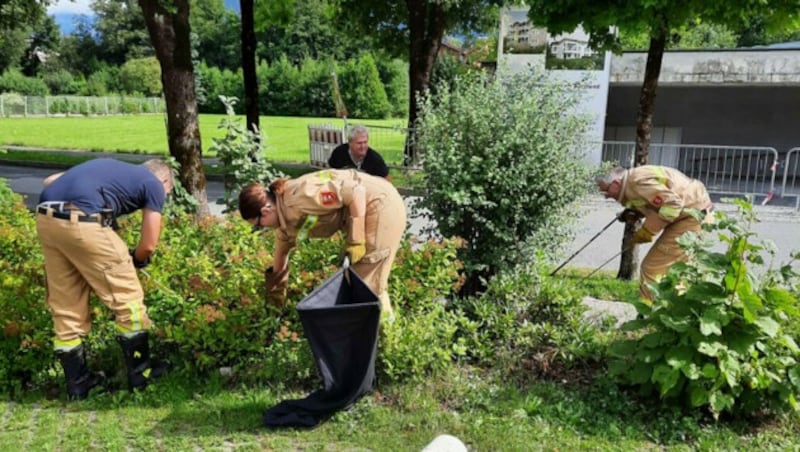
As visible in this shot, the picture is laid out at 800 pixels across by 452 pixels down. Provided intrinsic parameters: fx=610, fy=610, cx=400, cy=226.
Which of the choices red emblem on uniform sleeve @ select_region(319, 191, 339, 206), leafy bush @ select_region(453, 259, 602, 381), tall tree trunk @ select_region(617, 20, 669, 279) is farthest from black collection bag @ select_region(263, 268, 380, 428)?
tall tree trunk @ select_region(617, 20, 669, 279)

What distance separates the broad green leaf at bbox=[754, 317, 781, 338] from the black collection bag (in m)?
2.03

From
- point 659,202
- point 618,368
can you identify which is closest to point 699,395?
point 618,368

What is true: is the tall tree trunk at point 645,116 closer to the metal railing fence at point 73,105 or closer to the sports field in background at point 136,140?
Answer: the sports field in background at point 136,140

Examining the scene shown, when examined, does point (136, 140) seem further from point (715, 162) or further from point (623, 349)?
point (623, 349)

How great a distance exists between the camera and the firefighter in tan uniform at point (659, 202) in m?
4.70

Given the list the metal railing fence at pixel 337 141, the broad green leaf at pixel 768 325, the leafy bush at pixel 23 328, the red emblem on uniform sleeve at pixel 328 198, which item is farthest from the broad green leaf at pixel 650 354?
the metal railing fence at pixel 337 141

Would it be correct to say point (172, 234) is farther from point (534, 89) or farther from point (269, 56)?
point (269, 56)

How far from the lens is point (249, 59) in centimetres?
1180

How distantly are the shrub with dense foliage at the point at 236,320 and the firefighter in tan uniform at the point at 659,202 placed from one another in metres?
1.53

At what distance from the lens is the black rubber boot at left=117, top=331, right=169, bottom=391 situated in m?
3.84

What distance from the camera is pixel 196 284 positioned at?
407cm

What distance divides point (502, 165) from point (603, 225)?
22.1ft

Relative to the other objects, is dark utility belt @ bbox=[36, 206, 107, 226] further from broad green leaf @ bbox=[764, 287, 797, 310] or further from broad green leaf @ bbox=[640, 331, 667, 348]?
broad green leaf @ bbox=[764, 287, 797, 310]

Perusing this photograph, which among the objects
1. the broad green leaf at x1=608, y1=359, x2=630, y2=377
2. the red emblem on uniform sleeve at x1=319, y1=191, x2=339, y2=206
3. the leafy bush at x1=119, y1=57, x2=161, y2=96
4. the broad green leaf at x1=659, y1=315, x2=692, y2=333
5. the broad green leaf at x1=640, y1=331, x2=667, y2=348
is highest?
the leafy bush at x1=119, y1=57, x2=161, y2=96
